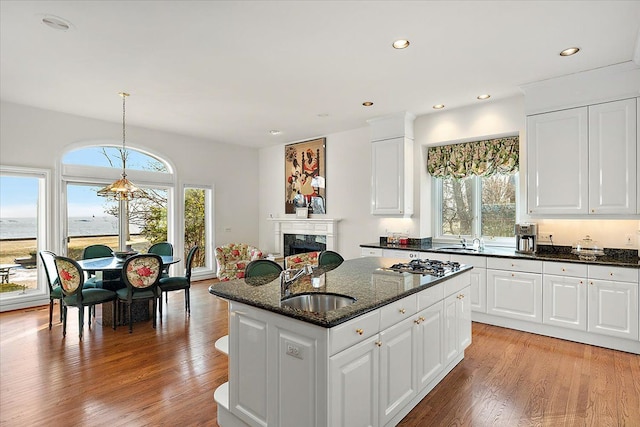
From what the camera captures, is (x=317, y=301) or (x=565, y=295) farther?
(x=565, y=295)

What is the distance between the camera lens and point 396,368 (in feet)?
7.32

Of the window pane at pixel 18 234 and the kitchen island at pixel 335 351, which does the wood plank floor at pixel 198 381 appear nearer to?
the kitchen island at pixel 335 351

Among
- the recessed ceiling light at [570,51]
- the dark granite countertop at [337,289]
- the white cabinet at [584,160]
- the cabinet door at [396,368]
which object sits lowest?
the cabinet door at [396,368]

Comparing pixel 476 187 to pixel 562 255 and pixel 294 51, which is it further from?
pixel 294 51

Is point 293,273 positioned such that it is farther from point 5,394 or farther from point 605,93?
point 605,93

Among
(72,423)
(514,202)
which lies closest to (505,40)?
(514,202)

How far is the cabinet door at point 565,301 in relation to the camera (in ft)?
12.2

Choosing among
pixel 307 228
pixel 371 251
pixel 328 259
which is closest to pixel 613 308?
pixel 328 259

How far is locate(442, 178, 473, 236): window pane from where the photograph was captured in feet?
17.9

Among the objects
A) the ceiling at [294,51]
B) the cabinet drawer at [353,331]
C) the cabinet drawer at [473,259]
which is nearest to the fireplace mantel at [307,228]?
the ceiling at [294,51]

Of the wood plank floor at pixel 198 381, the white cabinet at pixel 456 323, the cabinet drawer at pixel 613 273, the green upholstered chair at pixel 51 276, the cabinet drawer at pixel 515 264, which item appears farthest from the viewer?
the green upholstered chair at pixel 51 276

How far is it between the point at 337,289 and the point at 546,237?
3.45 metres

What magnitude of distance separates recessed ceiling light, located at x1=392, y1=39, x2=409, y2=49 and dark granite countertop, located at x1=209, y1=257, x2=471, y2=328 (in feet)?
6.77

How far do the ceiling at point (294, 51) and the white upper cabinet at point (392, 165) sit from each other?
18.2 inches
